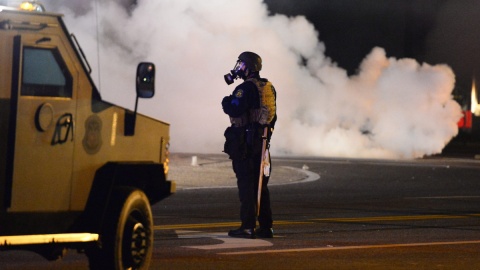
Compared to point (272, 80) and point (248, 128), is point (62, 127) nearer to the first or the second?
point (248, 128)

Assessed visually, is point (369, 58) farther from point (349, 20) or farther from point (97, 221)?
point (97, 221)

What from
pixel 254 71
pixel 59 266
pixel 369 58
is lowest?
pixel 59 266

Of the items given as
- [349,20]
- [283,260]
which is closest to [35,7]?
[283,260]

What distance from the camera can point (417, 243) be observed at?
43.4 ft

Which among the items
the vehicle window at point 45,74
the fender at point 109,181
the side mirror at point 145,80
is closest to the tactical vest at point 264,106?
the fender at point 109,181

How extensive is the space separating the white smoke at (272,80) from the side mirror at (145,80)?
3291cm

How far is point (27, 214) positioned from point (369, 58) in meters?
42.0

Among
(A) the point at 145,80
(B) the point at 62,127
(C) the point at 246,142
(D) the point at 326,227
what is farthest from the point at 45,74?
(D) the point at 326,227

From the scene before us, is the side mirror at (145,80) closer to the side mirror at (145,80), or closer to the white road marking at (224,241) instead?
the side mirror at (145,80)

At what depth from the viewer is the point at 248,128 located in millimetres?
13305

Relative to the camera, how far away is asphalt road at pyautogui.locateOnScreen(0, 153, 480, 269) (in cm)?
1132

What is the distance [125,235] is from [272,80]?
3817 centimetres

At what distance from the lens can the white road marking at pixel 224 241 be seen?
41.1 ft

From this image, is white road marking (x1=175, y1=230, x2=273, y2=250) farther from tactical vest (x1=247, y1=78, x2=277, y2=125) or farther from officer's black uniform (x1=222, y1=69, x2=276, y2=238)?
tactical vest (x1=247, y1=78, x2=277, y2=125)
